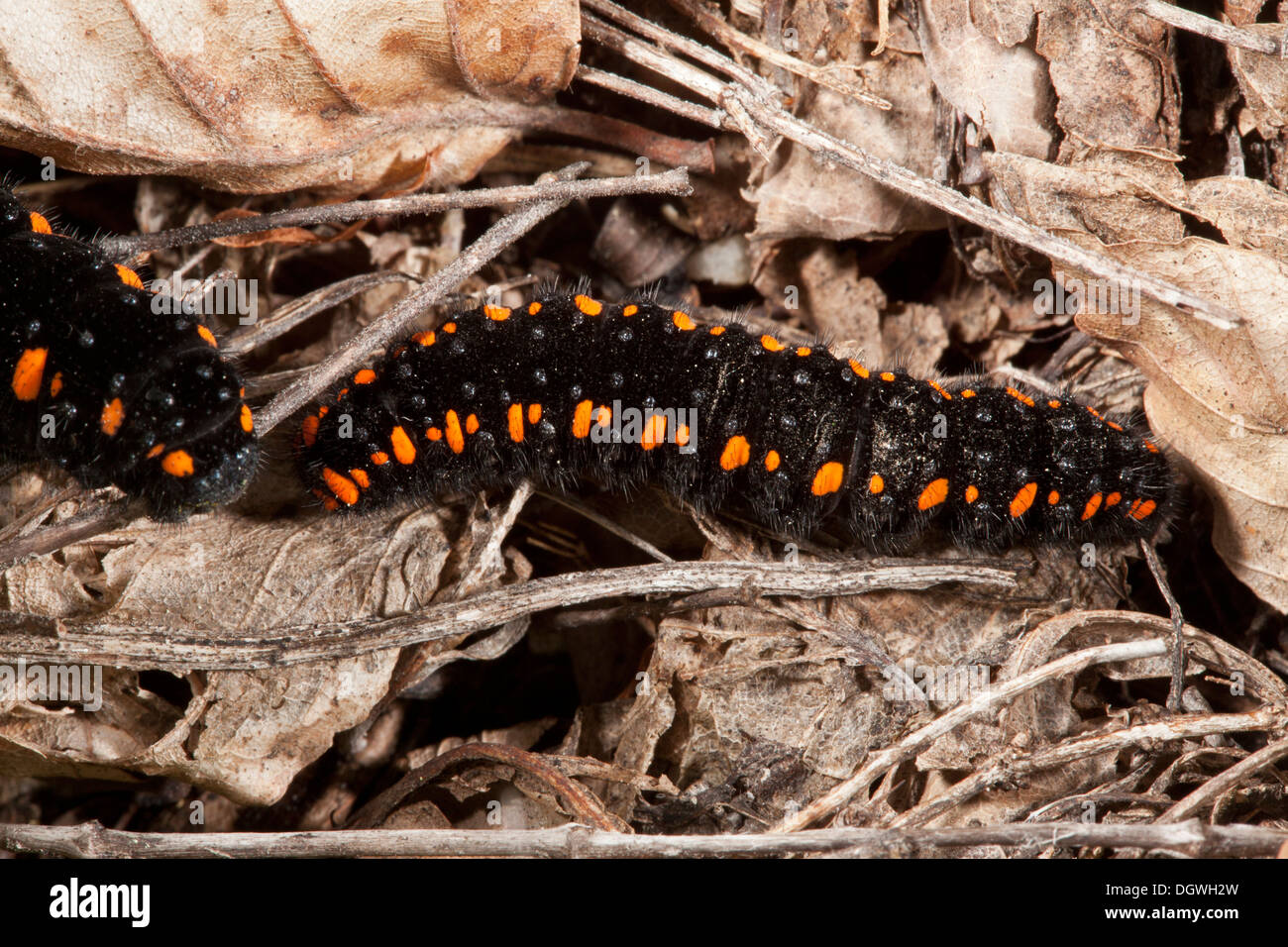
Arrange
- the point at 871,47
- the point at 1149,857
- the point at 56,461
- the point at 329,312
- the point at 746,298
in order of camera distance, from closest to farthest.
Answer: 1. the point at 1149,857
2. the point at 56,461
3. the point at 871,47
4. the point at 329,312
5. the point at 746,298

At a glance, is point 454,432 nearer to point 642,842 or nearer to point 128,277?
point 128,277

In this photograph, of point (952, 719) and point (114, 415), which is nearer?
point (114, 415)

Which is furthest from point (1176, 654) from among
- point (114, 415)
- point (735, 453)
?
point (114, 415)

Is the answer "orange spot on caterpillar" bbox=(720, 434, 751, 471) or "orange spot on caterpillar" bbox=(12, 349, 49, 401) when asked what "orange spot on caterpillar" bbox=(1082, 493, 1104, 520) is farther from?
"orange spot on caterpillar" bbox=(12, 349, 49, 401)

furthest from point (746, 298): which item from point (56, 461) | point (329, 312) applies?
point (56, 461)

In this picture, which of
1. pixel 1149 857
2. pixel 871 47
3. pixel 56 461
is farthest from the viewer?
pixel 871 47

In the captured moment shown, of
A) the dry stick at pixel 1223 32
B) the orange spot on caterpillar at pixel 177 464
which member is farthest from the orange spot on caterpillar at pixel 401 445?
the dry stick at pixel 1223 32

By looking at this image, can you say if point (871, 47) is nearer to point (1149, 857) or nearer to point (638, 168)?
point (638, 168)
